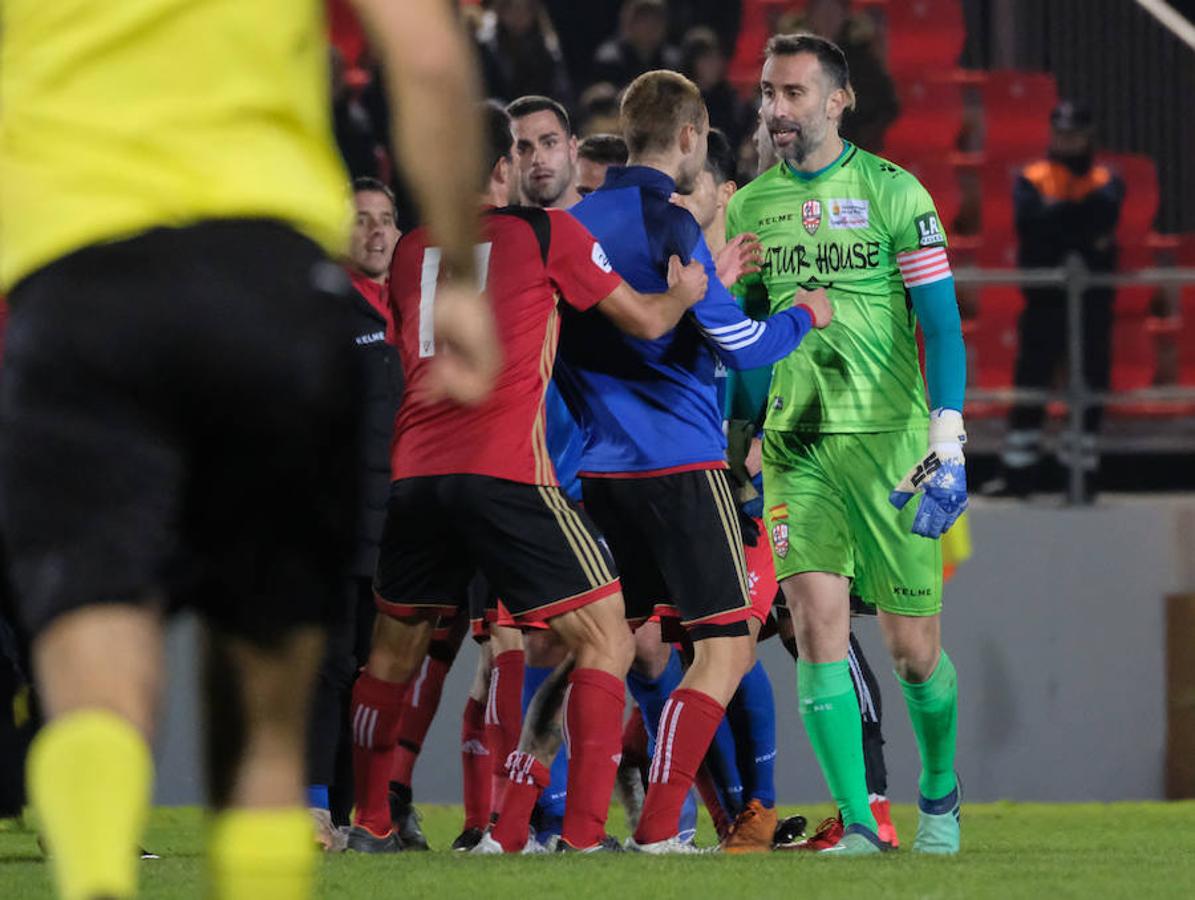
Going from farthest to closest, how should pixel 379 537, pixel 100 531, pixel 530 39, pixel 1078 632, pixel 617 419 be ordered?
pixel 530 39 < pixel 1078 632 < pixel 379 537 < pixel 617 419 < pixel 100 531

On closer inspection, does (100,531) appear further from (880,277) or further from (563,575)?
(880,277)

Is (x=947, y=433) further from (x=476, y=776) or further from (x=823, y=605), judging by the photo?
(x=476, y=776)

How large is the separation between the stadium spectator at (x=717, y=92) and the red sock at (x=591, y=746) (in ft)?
18.5

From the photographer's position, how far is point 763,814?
22.9 ft

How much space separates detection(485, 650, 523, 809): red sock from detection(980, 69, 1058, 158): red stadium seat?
6.38 metres

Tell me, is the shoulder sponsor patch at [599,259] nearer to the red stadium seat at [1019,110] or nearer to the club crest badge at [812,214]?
the club crest badge at [812,214]

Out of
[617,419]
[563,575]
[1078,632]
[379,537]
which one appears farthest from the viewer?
[1078,632]

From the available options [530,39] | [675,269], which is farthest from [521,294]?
[530,39]

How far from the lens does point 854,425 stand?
6711 millimetres

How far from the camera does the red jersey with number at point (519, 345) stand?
6207 millimetres

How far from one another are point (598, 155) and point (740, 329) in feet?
6.36

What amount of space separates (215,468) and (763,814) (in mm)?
4676

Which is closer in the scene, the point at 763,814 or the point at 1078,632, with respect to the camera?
the point at 763,814

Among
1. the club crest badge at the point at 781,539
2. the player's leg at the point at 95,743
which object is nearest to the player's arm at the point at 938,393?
the club crest badge at the point at 781,539
